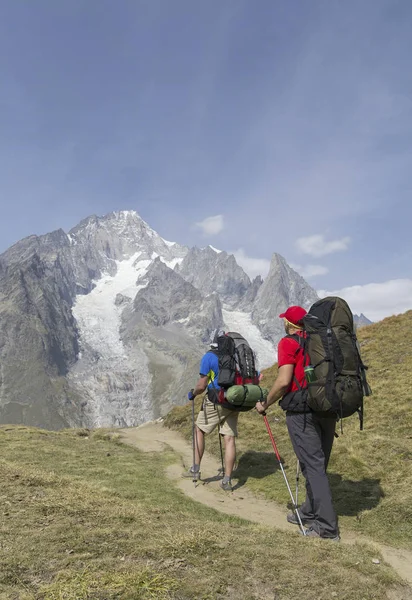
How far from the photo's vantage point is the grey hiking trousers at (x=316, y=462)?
739 centimetres

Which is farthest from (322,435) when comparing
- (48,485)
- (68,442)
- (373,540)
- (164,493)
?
(68,442)

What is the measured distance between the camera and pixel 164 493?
1026 centimetres

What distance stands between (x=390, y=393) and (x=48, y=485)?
43.0 feet

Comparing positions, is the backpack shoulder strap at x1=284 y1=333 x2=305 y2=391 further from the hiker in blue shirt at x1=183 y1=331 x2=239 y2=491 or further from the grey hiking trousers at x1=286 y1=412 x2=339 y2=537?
the hiker in blue shirt at x1=183 y1=331 x2=239 y2=491

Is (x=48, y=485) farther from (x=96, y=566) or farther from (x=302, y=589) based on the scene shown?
(x=302, y=589)

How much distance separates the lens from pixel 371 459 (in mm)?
11289

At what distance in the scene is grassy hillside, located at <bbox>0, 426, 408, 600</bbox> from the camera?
429cm

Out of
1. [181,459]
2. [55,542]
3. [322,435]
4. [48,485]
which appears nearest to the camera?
[55,542]

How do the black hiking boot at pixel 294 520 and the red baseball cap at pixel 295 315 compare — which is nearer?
the black hiking boot at pixel 294 520

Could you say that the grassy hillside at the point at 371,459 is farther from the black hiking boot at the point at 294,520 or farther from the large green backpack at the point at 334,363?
the large green backpack at the point at 334,363

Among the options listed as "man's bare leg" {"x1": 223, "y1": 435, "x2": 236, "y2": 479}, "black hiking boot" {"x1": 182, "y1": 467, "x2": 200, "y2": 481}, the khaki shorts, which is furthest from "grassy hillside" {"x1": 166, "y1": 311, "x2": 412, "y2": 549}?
the khaki shorts

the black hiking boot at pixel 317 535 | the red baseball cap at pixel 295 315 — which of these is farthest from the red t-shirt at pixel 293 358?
the black hiking boot at pixel 317 535

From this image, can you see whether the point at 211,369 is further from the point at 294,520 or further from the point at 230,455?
the point at 294,520

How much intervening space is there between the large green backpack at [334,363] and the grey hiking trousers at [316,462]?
1.91ft
